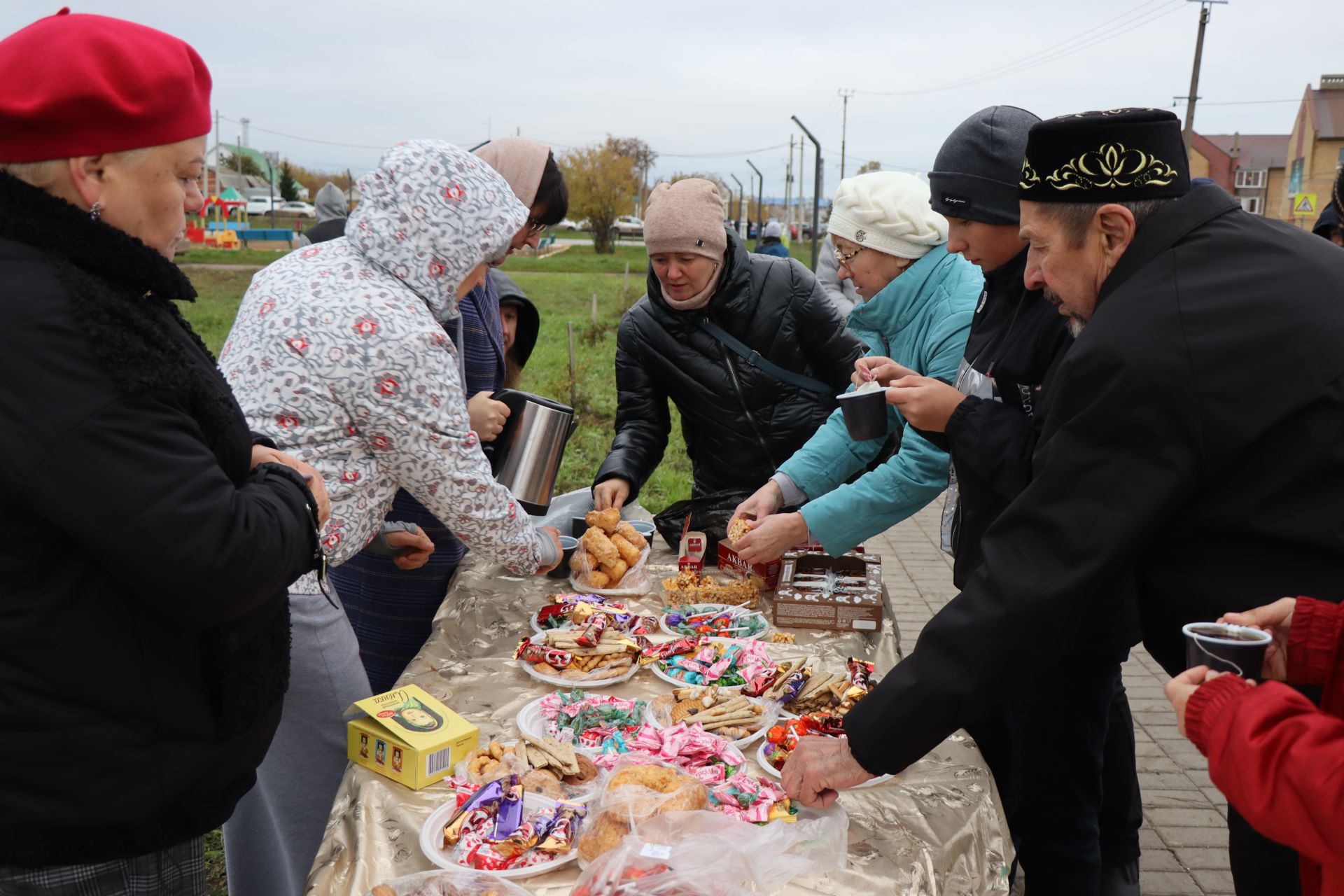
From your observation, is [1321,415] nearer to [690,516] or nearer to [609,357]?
[690,516]

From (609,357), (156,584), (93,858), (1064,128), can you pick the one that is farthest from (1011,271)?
(609,357)

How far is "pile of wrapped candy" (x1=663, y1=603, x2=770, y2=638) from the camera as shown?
2.50 metres

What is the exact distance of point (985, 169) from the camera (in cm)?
228

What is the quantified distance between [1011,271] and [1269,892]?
4.60 feet

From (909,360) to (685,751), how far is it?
1457mm

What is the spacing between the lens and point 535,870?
4.96 ft

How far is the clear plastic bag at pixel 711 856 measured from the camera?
56.1 inches

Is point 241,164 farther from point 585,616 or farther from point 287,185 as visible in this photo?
point 585,616

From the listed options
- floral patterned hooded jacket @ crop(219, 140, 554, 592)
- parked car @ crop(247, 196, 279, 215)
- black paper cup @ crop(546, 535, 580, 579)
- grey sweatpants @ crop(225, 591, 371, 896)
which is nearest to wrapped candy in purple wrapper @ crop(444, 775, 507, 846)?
grey sweatpants @ crop(225, 591, 371, 896)

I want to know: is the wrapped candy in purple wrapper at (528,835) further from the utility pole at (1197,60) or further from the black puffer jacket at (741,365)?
the utility pole at (1197,60)

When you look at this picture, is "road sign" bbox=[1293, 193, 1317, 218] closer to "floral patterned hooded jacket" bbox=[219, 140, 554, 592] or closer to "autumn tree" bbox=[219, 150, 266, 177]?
"floral patterned hooded jacket" bbox=[219, 140, 554, 592]

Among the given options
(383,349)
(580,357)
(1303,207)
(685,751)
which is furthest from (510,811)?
(1303,207)

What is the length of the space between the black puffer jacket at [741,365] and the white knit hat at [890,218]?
0.59 meters

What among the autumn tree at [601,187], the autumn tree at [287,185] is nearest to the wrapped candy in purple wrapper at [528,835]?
the autumn tree at [601,187]
